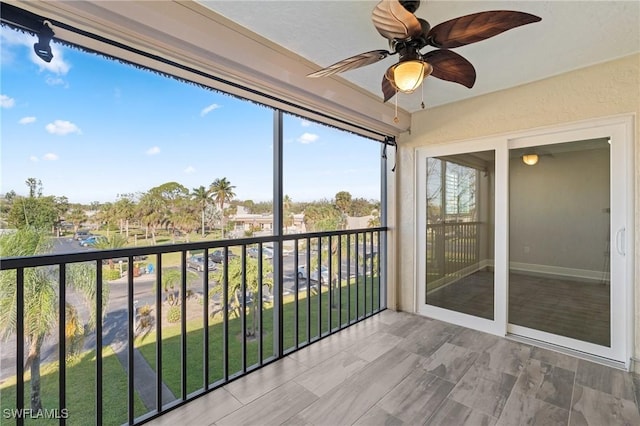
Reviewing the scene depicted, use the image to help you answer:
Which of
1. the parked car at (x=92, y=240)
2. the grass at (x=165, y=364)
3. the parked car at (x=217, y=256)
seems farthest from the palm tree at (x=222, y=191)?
the grass at (x=165, y=364)

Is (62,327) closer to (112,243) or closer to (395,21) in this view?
(112,243)

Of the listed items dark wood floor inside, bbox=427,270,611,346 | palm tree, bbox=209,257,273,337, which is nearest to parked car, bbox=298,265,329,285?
palm tree, bbox=209,257,273,337

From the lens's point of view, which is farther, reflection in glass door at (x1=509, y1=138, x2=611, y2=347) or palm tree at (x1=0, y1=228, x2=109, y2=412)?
reflection in glass door at (x1=509, y1=138, x2=611, y2=347)

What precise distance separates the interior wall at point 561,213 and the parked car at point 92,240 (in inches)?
132

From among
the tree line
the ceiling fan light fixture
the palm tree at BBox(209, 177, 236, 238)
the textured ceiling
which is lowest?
the tree line

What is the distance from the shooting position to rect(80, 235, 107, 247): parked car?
1.55 metres

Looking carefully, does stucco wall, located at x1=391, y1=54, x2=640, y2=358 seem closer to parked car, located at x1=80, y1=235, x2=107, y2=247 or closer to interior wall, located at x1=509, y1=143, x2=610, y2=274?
interior wall, located at x1=509, y1=143, x2=610, y2=274

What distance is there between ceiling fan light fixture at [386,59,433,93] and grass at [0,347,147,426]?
2.38m

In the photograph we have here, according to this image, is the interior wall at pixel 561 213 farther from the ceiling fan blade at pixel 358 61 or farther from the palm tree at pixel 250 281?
the palm tree at pixel 250 281

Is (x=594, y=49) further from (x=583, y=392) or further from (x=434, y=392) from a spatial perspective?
(x=434, y=392)

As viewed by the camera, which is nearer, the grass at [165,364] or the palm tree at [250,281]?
the grass at [165,364]

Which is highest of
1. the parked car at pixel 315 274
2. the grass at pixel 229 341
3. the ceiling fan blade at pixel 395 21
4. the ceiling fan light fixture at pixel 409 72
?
the ceiling fan blade at pixel 395 21

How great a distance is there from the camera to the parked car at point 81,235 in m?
1.53

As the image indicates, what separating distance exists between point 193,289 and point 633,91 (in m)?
3.67
